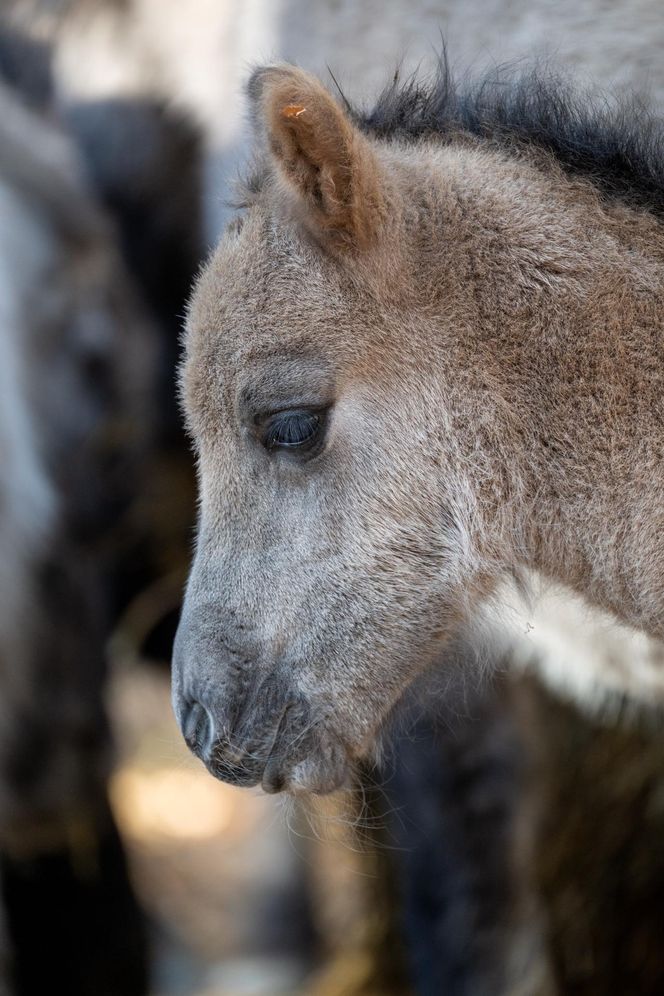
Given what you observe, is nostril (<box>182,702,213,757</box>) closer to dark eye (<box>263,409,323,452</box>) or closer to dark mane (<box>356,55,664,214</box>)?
dark eye (<box>263,409,323,452</box>)

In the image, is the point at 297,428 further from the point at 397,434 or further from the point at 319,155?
the point at 319,155

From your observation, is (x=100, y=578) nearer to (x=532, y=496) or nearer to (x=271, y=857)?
(x=271, y=857)

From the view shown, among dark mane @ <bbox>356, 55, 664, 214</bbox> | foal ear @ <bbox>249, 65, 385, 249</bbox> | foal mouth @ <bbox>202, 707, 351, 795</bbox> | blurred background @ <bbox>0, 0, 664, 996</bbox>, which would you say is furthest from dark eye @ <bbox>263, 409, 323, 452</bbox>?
blurred background @ <bbox>0, 0, 664, 996</bbox>

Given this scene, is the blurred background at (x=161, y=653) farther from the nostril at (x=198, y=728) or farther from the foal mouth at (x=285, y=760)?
the nostril at (x=198, y=728)

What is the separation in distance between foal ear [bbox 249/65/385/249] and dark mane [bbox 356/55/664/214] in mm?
283

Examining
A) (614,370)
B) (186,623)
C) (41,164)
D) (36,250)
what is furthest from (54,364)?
(614,370)

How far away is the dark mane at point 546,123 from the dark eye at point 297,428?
0.58m

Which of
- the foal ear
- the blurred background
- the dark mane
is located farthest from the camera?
the blurred background

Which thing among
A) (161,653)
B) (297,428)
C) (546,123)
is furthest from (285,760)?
(161,653)

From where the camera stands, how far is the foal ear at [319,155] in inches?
68.9

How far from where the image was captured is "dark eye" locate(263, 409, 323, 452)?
74.1 inches

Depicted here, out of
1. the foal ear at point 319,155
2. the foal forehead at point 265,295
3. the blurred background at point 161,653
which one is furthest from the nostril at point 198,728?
the blurred background at point 161,653

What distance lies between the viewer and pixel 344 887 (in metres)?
4.43

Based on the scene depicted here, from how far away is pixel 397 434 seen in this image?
1889mm
